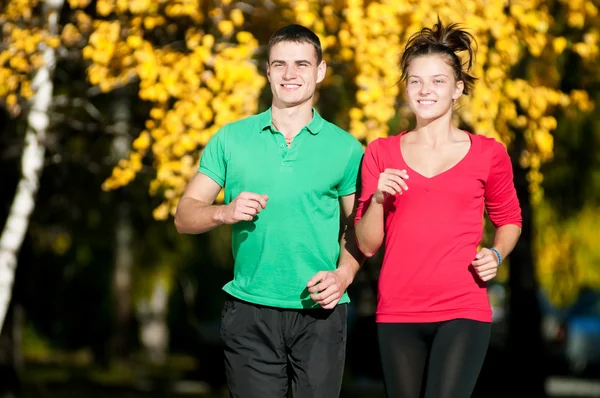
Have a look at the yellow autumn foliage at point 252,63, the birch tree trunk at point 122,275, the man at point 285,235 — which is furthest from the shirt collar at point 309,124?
the birch tree trunk at point 122,275

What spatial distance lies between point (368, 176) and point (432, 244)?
386mm

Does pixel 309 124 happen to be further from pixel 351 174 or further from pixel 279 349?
pixel 279 349

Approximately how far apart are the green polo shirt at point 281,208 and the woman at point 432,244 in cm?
15

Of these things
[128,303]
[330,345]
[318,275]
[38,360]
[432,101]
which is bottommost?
[38,360]

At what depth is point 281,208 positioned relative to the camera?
4.41 m

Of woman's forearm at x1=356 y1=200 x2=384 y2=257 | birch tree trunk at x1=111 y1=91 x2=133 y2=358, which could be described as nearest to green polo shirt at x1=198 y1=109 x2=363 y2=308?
woman's forearm at x1=356 y1=200 x2=384 y2=257

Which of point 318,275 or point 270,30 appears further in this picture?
point 270,30

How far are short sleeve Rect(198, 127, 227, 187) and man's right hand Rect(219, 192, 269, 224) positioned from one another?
41 centimetres

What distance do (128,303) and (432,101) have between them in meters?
16.8

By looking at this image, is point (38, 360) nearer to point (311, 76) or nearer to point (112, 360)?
point (112, 360)

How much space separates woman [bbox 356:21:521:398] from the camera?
4387 millimetres

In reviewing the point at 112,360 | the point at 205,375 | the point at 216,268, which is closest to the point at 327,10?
the point at 205,375

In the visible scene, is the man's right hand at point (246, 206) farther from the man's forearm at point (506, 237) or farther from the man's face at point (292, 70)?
the man's forearm at point (506, 237)

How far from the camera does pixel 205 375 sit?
20656 mm
